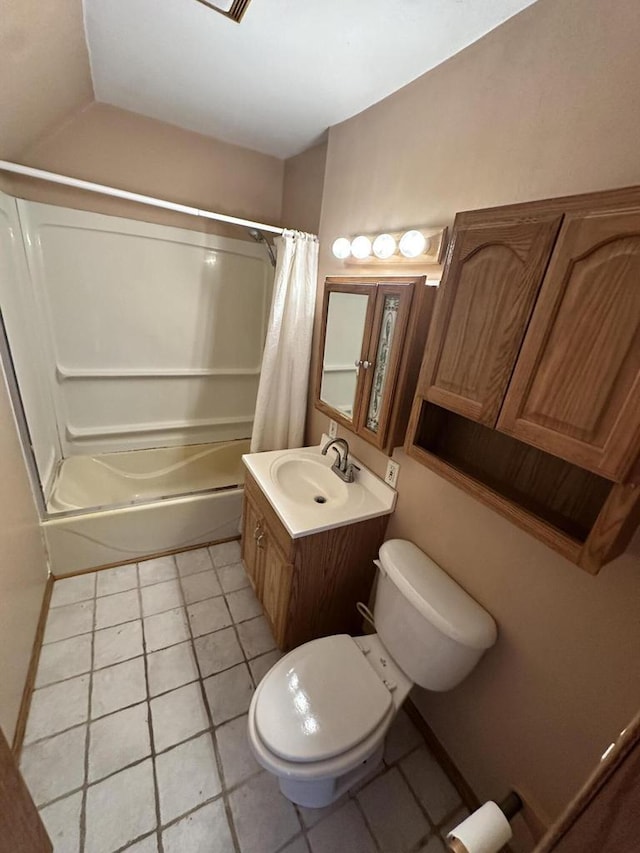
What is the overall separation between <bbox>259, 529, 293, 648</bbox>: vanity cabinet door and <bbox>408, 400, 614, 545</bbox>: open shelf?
2.40 ft

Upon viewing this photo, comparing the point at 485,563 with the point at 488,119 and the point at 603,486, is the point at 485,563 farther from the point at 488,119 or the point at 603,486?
the point at 488,119

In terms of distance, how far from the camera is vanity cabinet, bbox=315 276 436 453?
1.15m

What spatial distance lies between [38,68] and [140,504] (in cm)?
182

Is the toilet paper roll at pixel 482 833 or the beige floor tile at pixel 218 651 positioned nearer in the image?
the toilet paper roll at pixel 482 833

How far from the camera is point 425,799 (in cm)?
119

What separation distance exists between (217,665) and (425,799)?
3.04 ft

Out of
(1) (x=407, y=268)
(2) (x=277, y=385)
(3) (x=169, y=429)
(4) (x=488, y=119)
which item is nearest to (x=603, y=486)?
(1) (x=407, y=268)

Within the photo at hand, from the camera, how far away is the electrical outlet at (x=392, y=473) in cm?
138

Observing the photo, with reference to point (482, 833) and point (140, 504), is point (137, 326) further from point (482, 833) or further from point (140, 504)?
point (482, 833)

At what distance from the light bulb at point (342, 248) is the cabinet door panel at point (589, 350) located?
3.10 ft

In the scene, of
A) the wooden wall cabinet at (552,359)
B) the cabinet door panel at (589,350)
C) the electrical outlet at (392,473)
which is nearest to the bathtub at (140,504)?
the electrical outlet at (392,473)

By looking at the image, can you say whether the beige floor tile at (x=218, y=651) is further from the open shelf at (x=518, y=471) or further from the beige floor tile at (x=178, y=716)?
the open shelf at (x=518, y=471)

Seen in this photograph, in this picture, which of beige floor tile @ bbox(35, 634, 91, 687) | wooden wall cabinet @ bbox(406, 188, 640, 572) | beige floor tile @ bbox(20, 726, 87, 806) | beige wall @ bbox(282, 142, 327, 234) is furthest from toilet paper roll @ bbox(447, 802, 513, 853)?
beige wall @ bbox(282, 142, 327, 234)

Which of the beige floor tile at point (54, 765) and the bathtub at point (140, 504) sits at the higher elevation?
the bathtub at point (140, 504)
